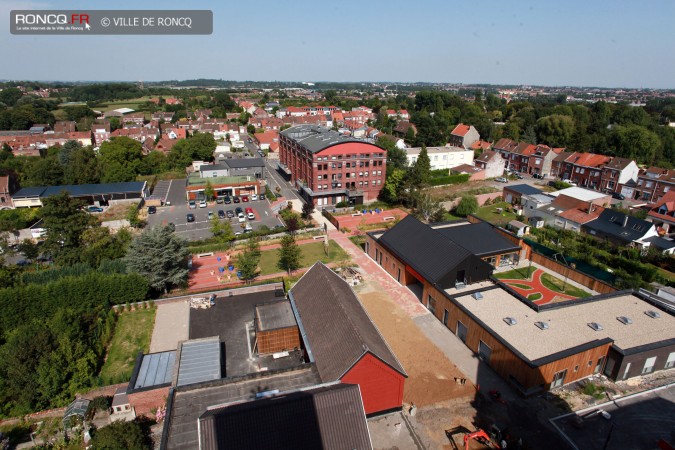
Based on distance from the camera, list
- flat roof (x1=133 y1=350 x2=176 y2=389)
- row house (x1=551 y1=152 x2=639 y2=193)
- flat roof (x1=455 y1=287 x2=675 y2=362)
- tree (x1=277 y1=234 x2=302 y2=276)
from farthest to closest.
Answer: row house (x1=551 y1=152 x2=639 y2=193)
tree (x1=277 y1=234 x2=302 y2=276)
flat roof (x1=455 y1=287 x2=675 y2=362)
flat roof (x1=133 y1=350 x2=176 y2=389)

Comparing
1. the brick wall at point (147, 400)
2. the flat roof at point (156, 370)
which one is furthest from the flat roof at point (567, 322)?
the brick wall at point (147, 400)

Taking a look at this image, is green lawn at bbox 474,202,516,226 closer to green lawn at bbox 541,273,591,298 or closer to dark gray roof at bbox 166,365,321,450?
green lawn at bbox 541,273,591,298

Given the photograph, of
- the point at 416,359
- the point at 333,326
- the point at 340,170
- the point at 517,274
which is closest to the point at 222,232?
the point at 340,170

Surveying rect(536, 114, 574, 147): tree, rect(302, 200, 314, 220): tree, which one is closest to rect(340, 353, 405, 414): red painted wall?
rect(302, 200, 314, 220): tree

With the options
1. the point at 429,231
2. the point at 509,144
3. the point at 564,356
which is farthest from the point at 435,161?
the point at 564,356

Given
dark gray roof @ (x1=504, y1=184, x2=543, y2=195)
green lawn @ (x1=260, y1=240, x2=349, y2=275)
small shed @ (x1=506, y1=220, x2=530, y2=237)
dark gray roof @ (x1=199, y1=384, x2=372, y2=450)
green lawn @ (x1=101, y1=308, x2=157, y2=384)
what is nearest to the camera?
dark gray roof @ (x1=199, y1=384, x2=372, y2=450)

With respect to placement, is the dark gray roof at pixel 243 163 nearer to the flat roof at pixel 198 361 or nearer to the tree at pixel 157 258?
the tree at pixel 157 258
